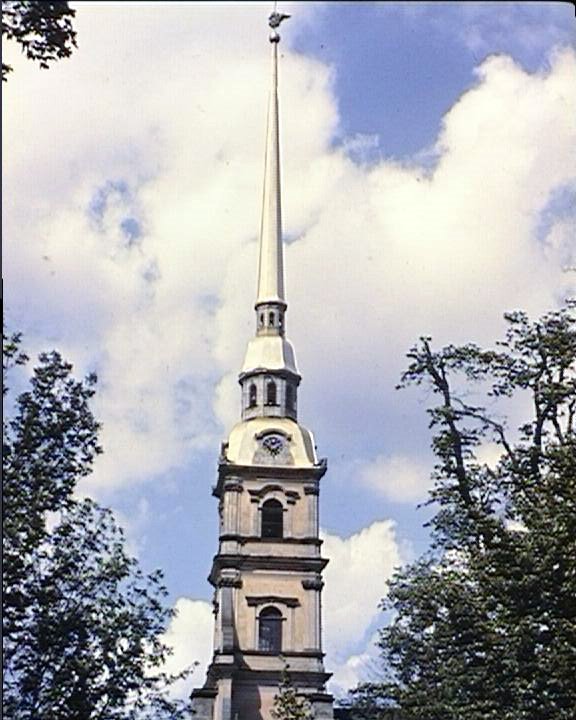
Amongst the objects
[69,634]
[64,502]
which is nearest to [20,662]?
[69,634]

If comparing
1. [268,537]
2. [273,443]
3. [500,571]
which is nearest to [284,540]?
[268,537]

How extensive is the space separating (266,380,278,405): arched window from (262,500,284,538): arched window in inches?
134

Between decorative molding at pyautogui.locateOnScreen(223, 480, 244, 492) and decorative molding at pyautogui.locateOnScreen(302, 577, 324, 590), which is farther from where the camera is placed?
decorative molding at pyautogui.locateOnScreen(223, 480, 244, 492)

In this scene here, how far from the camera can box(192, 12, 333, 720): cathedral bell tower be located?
144ft

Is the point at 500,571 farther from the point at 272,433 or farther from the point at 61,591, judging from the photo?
the point at 272,433

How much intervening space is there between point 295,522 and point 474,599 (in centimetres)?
2543

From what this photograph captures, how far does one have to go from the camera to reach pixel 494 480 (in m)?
22.7

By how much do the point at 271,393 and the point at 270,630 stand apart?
7.86 meters

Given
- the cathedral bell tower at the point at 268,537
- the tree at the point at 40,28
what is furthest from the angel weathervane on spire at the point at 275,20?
the cathedral bell tower at the point at 268,537

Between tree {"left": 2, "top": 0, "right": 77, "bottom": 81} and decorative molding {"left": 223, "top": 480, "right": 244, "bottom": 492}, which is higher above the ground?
decorative molding {"left": 223, "top": 480, "right": 244, "bottom": 492}

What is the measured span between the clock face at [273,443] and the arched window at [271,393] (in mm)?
1370

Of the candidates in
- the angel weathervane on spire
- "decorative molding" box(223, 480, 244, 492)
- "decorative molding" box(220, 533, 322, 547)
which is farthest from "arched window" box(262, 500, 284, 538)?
the angel weathervane on spire

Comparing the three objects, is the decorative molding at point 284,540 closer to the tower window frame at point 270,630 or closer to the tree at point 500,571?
the tower window frame at point 270,630

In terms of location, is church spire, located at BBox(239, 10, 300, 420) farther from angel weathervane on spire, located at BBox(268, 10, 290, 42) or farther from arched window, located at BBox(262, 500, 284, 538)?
angel weathervane on spire, located at BBox(268, 10, 290, 42)
